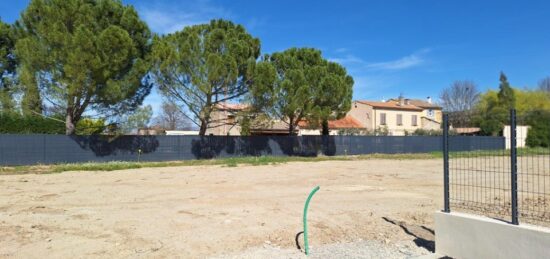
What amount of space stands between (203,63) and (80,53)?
801 cm

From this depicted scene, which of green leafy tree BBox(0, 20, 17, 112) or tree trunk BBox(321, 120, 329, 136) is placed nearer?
green leafy tree BBox(0, 20, 17, 112)

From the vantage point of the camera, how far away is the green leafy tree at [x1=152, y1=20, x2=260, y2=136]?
28.1 meters

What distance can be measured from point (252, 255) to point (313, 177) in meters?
12.3

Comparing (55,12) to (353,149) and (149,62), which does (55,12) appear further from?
(353,149)

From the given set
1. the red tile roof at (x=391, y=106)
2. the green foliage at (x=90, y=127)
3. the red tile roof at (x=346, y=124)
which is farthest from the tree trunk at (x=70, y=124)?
the red tile roof at (x=391, y=106)

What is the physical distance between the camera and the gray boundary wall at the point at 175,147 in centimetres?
2486

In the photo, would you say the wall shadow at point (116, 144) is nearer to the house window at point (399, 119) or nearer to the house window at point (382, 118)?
the house window at point (382, 118)

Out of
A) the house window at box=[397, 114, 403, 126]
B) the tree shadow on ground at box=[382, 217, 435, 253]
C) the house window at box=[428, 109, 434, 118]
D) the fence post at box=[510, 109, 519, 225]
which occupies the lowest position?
the tree shadow on ground at box=[382, 217, 435, 253]

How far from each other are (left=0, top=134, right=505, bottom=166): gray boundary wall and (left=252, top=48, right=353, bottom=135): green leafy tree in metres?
2.10

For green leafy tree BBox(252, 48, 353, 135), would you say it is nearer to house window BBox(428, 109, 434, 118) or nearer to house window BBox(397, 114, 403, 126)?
house window BBox(397, 114, 403, 126)

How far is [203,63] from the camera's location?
28797 mm

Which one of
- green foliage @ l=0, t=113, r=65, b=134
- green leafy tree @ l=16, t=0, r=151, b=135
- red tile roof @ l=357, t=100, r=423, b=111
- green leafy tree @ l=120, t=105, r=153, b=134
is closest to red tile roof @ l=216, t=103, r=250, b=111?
green leafy tree @ l=120, t=105, r=153, b=134

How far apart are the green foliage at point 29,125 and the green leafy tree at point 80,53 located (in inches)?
198

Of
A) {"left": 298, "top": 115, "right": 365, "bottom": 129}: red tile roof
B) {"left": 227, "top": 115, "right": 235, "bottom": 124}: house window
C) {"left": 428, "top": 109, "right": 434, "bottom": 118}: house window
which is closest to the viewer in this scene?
{"left": 227, "top": 115, "right": 235, "bottom": 124}: house window
